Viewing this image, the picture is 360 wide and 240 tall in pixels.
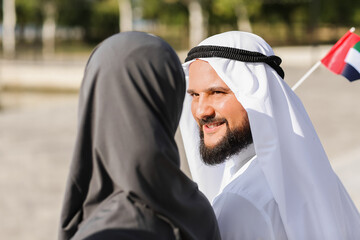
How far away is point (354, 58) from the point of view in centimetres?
324

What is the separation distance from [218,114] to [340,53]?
1.30 m

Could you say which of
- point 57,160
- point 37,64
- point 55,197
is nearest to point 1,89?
point 37,64

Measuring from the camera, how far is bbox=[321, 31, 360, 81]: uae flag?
3.24 meters

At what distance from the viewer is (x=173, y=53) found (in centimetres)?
146

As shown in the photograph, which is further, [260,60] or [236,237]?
[260,60]

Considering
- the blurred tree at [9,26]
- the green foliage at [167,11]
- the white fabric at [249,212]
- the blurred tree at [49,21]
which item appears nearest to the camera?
the white fabric at [249,212]

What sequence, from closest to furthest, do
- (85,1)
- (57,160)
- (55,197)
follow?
(55,197) < (57,160) < (85,1)

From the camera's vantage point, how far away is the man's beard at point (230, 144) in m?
2.28

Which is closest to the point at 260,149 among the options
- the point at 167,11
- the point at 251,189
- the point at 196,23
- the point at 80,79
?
the point at 251,189

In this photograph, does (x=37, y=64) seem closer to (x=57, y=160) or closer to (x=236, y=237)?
(x=57, y=160)

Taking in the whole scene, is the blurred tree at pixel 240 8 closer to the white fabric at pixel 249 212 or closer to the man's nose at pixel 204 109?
the man's nose at pixel 204 109

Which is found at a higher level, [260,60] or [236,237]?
[260,60]

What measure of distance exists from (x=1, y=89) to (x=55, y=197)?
2027 cm

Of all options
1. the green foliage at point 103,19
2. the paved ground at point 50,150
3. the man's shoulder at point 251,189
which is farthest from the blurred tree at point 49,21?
the man's shoulder at point 251,189
